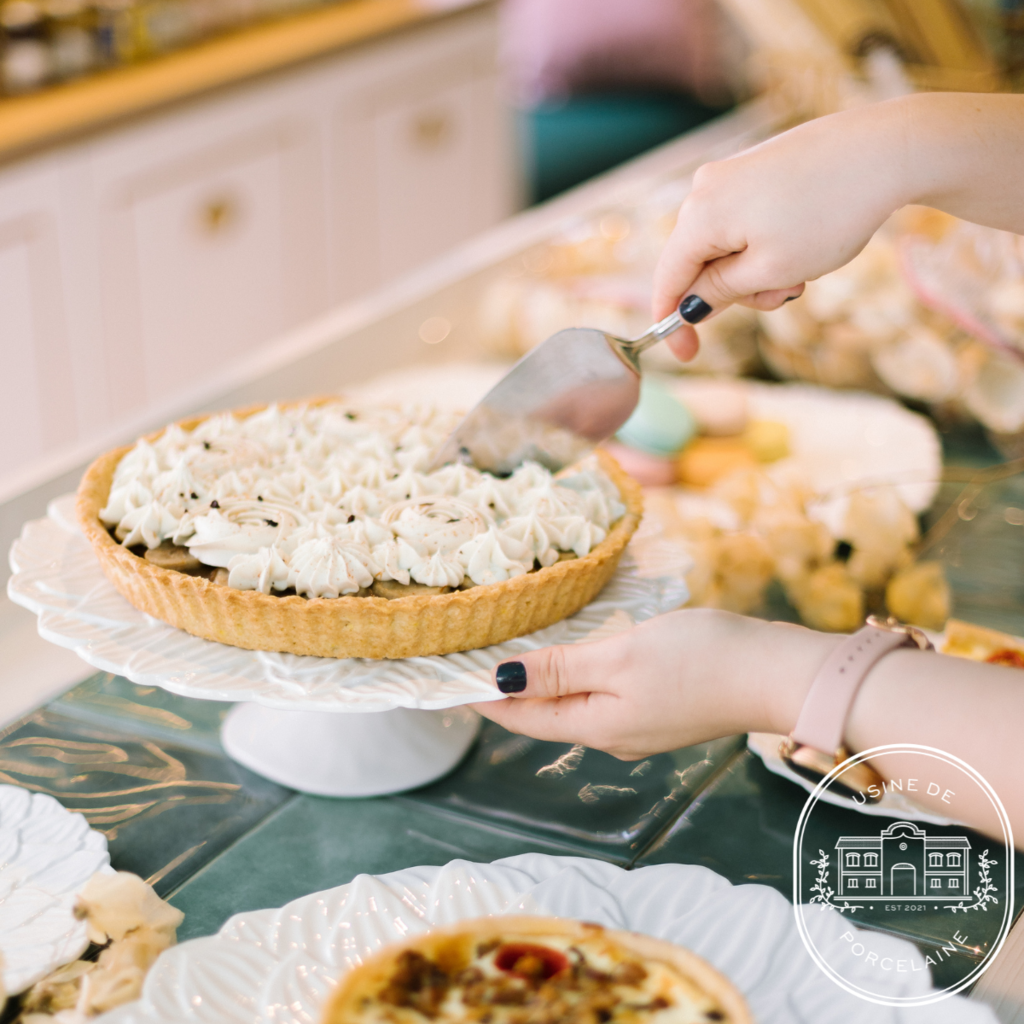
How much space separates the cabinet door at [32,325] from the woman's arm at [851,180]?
6.50 feet

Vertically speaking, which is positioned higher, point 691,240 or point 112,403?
point 691,240

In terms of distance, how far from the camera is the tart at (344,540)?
84 cm

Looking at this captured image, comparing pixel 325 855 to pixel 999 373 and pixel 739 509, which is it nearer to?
pixel 739 509

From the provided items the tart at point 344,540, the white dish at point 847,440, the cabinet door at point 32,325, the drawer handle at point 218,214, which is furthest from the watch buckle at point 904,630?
the drawer handle at point 218,214

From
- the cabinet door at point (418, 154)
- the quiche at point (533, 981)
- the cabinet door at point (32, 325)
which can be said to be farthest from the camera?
the cabinet door at point (418, 154)

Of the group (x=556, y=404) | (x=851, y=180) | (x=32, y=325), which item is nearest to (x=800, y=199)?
(x=851, y=180)

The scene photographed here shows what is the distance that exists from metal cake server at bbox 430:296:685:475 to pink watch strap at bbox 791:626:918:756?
1.10 ft

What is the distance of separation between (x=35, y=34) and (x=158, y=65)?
356mm

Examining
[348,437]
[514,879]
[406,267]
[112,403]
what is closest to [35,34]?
[112,403]

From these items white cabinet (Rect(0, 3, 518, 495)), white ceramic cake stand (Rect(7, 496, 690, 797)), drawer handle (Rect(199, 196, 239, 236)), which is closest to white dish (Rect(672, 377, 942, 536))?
white ceramic cake stand (Rect(7, 496, 690, 797))

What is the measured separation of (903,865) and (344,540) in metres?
0.46

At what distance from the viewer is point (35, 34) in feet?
8.87

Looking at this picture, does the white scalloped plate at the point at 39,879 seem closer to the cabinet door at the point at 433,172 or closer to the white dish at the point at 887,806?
the white dish at the point at 887,806

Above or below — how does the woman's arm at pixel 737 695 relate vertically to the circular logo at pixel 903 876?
above
